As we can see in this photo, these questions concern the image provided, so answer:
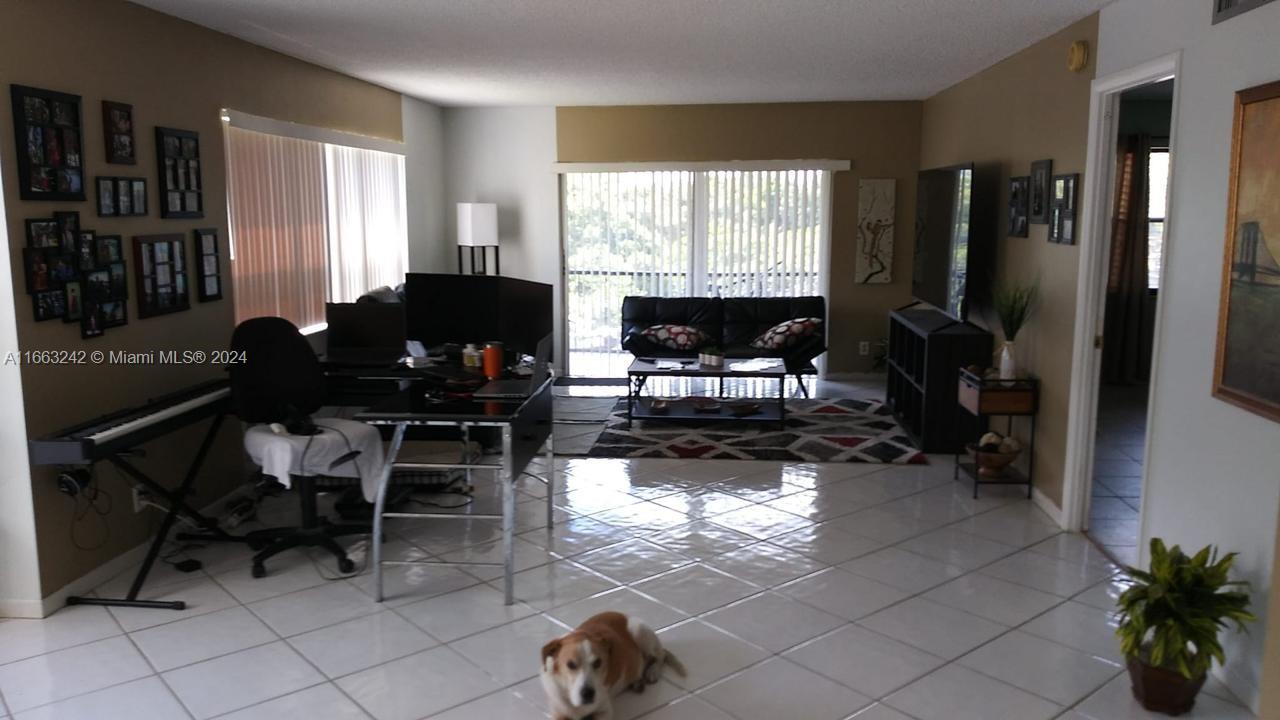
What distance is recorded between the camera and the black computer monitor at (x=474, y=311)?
4.92 m

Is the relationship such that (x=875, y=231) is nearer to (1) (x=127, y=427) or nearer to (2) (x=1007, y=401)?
(2) (x=1007, y=401)

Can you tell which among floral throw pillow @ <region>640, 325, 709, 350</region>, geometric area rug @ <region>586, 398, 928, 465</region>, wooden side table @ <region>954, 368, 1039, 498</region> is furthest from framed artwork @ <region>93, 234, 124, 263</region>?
floral throw pillow @ <region>640, 325, 709, 350</region>

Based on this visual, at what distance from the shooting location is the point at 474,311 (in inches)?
Answer: 201

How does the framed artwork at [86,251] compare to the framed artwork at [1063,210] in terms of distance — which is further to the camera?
the framed artwork at [1063,210]

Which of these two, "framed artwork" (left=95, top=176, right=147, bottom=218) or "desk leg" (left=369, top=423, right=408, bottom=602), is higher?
"framed artwork" (left=95, top=176, right=147, bottom=218)

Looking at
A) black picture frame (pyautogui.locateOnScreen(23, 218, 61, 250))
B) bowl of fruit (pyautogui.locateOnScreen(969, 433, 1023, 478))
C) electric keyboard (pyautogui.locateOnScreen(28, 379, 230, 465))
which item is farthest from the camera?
bowl of fruit (pyautogui.locateOnScreen(969, 433, 1023, 478))

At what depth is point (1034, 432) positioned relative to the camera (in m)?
5.07

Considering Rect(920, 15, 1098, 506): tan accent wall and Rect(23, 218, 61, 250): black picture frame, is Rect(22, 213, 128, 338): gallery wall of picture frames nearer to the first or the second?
Rect(23, 218, 61, 250): black picture frame

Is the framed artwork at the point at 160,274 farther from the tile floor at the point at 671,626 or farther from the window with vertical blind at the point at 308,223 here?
the tile floor at the point at 671,626

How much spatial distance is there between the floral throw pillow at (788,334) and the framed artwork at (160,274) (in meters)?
4.57

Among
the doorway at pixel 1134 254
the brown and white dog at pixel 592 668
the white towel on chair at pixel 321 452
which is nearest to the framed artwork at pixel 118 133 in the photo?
the white towel on chair at pixel 321 452

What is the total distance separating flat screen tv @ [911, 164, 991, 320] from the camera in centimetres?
580

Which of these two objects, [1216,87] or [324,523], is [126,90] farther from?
[1216,87]

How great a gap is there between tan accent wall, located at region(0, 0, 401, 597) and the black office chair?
0.50 metres
